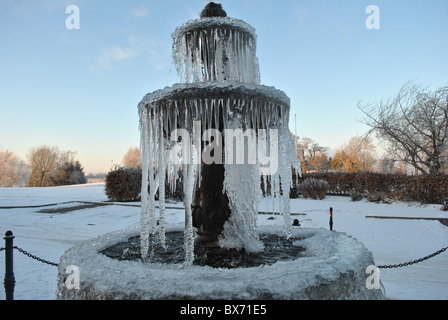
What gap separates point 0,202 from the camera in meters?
15.9

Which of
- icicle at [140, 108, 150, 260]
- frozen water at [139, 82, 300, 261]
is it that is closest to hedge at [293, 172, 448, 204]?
frozen water at [139, 82, 300, 261]

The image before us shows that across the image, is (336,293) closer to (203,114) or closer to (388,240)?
(203,114)

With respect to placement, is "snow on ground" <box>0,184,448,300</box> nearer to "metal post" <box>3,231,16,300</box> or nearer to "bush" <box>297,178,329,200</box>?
"metal post" <box>3,231,16,300</box>

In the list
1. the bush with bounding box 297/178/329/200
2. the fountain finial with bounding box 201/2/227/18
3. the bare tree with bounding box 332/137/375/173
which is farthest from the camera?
the bare tree with bounding box 332/137/375/173

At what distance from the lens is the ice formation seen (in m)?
2.84

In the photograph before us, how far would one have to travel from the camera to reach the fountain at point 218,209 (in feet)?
6.48

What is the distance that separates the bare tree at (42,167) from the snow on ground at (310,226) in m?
30.6

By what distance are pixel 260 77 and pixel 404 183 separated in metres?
15.2

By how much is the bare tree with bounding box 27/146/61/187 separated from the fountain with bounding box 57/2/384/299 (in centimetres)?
4317

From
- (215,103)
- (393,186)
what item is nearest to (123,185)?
(215,103)

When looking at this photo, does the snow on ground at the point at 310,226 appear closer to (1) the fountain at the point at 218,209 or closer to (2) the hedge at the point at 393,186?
(2) the hedge at the point at 393,186

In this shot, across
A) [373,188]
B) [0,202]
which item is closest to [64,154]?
[0,202]

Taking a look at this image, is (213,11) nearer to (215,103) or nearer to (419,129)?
(215,103)
